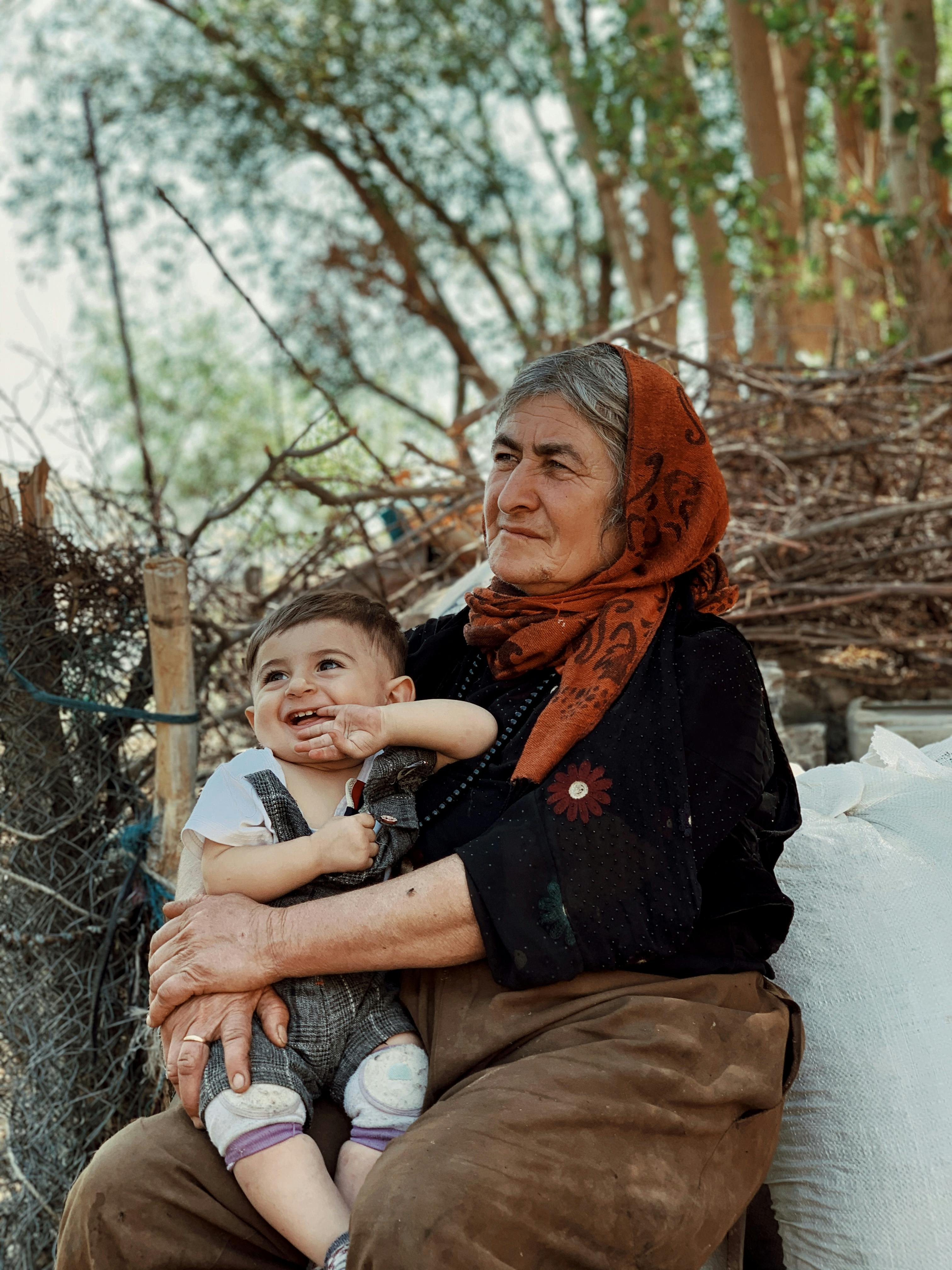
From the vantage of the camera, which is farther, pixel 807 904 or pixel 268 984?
pixel 807 904

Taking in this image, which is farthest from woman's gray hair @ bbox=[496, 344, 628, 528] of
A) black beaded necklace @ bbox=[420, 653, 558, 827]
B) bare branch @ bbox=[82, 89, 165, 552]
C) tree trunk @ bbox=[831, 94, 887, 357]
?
tree trunk @ bbox=[831, 94, 887, 357]

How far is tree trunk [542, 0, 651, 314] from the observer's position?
10.3 meters

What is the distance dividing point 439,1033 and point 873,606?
3154mm

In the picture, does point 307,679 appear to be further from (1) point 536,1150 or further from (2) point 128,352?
(2) point 128,352

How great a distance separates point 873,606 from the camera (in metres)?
4.43

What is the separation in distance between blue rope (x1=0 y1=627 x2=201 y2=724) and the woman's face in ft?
3.15

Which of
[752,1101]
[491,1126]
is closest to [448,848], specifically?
[491,1126]

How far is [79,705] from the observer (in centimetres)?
270

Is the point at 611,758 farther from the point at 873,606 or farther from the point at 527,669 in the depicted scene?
the point at 873,606

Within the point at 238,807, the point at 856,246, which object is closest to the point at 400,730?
the point at 238,807

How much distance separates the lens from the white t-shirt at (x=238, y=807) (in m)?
1.85

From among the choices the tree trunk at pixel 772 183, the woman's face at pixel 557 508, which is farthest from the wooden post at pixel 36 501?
the tree trunk at pixel 772 183

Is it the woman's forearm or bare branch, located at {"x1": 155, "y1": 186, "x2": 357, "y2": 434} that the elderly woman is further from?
bare branch, located at {"x1": 155, "y1": 186, "x2": 357, "y2": 434}

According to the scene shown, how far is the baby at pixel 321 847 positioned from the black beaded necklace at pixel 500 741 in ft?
0.07
